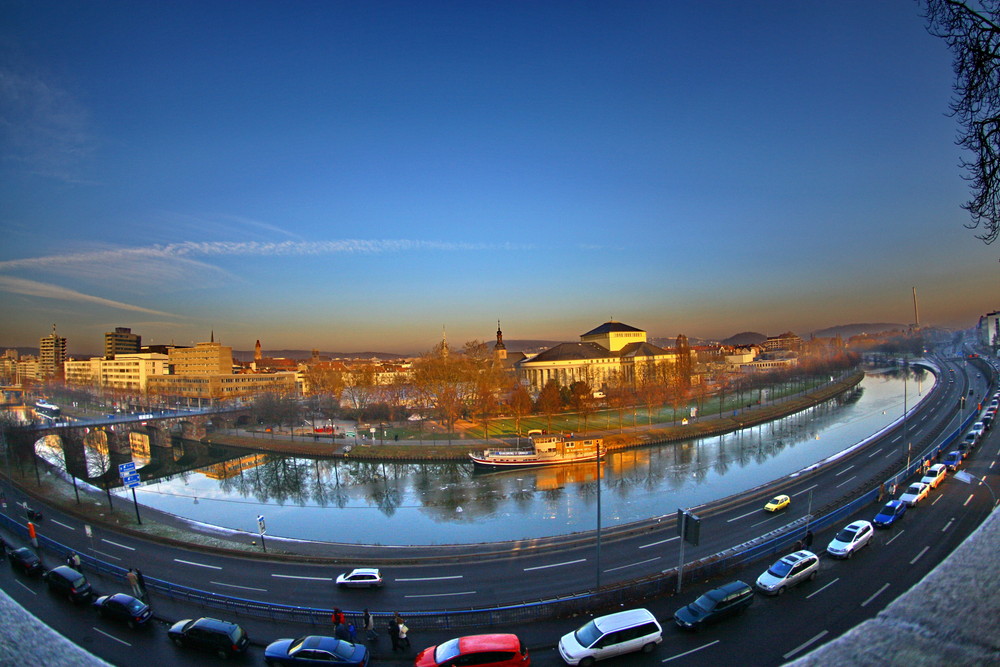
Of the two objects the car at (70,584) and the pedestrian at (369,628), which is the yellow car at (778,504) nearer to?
the pedestrian at (369,628)

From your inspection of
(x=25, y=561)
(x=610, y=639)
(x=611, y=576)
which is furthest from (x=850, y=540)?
(x=25, y=561)

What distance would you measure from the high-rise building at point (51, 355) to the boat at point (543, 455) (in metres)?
67.9

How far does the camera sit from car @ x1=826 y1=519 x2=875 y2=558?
8.49 meters

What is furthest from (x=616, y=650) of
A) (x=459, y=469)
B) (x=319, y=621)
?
(x=459, y=469)

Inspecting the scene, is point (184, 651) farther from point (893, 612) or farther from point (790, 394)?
point (790, 394)

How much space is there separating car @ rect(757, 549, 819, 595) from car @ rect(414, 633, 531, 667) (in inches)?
158

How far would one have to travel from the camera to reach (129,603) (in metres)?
7.18

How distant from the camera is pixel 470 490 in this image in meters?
17.7

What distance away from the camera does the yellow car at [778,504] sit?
11.7 meters

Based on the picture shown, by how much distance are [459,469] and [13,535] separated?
45.1ft

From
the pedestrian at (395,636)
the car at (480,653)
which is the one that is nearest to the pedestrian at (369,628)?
the pedestrian at (395,636)

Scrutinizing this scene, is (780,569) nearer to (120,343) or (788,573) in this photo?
(788,573)

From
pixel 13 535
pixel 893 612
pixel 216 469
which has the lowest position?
pixel 216 469

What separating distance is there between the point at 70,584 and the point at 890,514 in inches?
599
